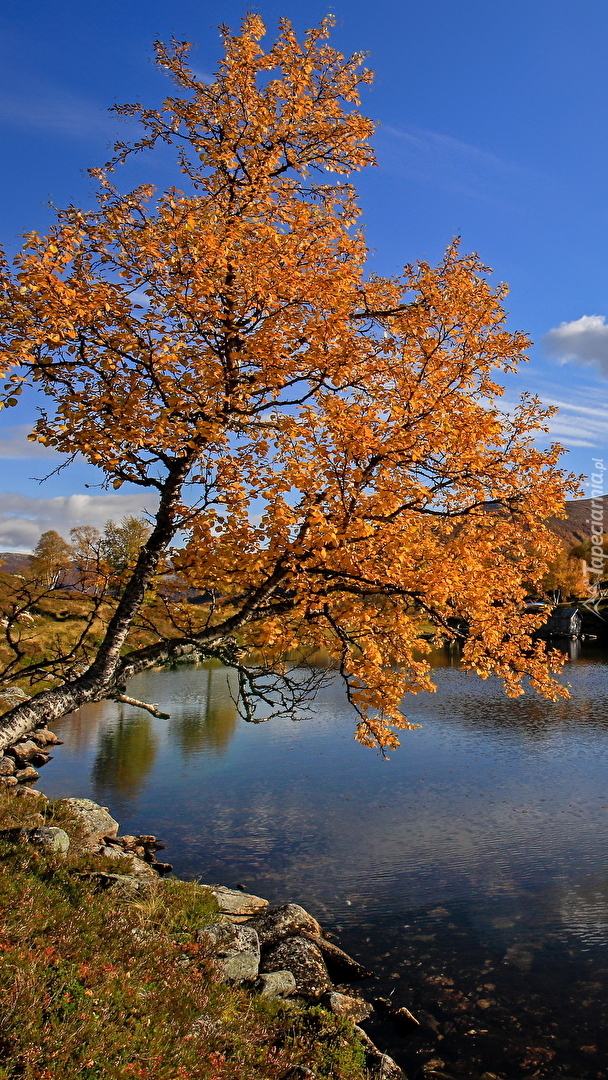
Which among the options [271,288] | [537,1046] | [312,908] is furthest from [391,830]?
[271,288]

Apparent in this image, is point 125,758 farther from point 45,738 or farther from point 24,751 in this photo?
point 45,738

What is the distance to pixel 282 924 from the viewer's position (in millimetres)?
12289

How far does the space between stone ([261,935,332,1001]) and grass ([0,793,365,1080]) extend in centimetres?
91

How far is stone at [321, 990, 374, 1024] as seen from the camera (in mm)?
10070

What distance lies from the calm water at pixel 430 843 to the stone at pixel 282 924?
1.06m

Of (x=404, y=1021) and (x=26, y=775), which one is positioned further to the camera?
(x=26, y=775)

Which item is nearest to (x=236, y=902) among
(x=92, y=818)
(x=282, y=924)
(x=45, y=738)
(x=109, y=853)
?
(x=282, y=924)

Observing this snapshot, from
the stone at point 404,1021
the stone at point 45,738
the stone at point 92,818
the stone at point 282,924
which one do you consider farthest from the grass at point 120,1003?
the stone at point 45,738

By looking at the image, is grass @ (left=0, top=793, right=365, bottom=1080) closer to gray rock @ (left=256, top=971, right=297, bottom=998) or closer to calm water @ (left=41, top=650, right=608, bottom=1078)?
gray rock @ (left=256, top=971, right=297, bottom=998)

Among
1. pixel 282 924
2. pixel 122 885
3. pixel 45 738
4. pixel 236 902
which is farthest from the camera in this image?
pixel 45 738

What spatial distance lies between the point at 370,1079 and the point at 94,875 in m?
5.17

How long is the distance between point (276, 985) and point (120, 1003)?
12.3 ft

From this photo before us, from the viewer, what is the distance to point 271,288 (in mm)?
8273

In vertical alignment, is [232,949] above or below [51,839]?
below
